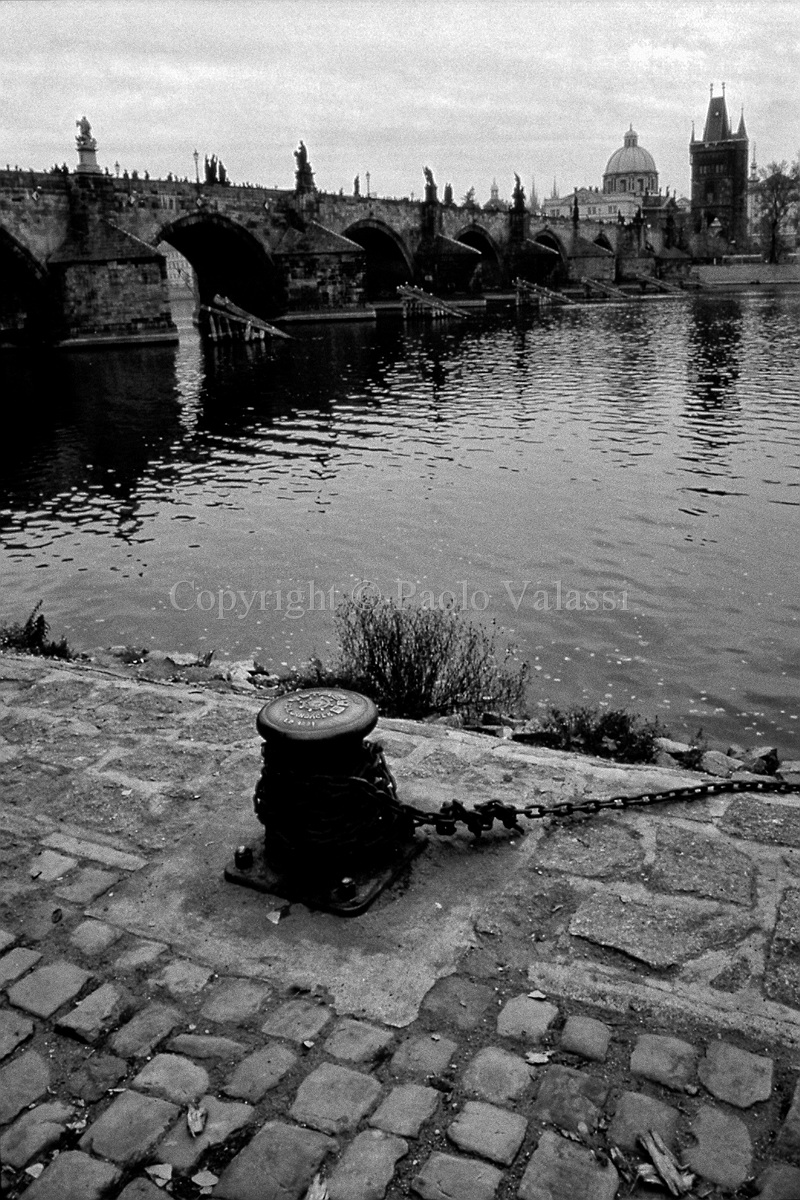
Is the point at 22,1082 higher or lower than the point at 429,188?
lower

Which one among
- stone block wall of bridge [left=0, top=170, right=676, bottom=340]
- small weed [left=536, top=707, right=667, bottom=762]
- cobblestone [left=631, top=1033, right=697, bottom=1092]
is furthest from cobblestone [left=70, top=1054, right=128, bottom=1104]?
stone block wall of bridge [left=0, top=170, right=676, bottom=340]

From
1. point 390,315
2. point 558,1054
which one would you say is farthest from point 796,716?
point 390,315

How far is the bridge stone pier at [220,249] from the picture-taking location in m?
40.4

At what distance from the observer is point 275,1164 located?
2.98 meters

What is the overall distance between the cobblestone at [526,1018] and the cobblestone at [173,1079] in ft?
3.59

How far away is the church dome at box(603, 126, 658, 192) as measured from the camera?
163 m

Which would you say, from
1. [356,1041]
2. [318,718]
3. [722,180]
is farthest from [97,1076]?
[722,180]

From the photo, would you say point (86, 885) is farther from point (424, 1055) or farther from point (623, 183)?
point (623, 183)

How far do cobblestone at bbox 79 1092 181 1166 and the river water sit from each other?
558cm

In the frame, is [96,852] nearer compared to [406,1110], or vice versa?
[406,1110]

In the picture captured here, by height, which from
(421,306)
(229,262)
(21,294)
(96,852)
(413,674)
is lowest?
(413,674)

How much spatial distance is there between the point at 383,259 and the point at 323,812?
6941cm

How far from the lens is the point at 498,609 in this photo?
1059 centimetres

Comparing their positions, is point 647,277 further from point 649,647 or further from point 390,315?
point 649,647
